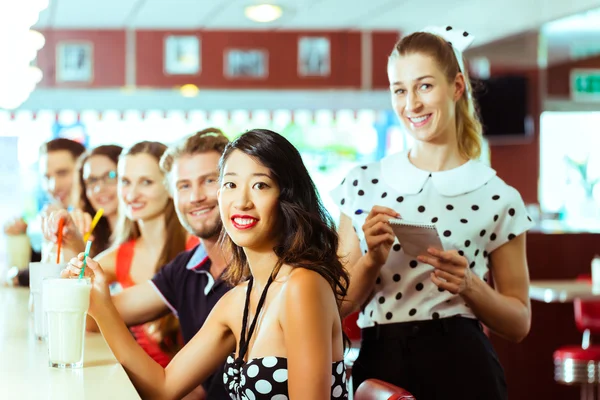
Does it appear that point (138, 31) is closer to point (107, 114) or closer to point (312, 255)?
point (107, 114)

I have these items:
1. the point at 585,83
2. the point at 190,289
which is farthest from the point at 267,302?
the point at 585,83

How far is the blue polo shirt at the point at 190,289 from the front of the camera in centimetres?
228

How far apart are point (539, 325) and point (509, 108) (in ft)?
9.40

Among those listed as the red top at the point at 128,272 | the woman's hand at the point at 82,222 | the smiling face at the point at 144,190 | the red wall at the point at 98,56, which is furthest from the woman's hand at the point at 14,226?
the red wall at the point at 98,56

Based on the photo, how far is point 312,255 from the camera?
5.77 ft

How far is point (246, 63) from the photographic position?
29.5 ft

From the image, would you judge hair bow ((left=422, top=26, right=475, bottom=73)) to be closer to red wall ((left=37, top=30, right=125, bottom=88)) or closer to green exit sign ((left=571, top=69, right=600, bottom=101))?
green exit sign ((left=571, top=69, right=600, bottom=101))

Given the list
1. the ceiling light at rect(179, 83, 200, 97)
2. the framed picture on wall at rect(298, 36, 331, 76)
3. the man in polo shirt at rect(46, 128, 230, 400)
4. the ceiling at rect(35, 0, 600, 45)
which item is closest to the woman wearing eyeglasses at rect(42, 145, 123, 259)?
the man in polo shirt at rect(46, 128, 230, 400)

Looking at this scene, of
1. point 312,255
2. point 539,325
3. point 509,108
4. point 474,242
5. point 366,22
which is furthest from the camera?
point 366,22

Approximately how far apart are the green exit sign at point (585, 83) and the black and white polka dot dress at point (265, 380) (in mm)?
7132

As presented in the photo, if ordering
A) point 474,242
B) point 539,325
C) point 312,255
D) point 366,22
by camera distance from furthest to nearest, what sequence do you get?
1. point 366,22
2. point 539,325
3. point 474,242
4. point 312,255

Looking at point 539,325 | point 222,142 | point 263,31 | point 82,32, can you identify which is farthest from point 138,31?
point 222,142

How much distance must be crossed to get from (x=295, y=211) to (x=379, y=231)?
412mm

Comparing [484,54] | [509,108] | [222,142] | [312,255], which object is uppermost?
[484,54]
